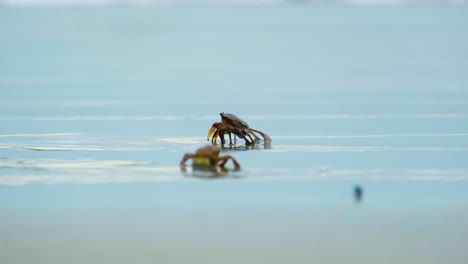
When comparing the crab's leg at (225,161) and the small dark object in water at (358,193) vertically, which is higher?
the crab's leg at (225,161)

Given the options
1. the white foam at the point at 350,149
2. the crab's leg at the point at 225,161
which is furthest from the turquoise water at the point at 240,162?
the crab's leg at the point at 225,161

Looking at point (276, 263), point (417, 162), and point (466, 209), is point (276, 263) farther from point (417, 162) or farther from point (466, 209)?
point (417, 162)

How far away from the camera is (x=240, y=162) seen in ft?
38.6

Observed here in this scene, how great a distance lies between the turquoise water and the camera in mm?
8453

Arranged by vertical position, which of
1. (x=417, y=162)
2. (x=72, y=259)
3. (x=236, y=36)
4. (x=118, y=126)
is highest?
(x=236, y=36)

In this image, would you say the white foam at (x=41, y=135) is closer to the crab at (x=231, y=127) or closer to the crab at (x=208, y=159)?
the crab at (x=231, y=127)

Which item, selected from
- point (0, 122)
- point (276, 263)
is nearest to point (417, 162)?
point (276, 263)

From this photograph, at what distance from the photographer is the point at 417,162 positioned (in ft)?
39.0

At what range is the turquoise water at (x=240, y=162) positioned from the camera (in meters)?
8.45

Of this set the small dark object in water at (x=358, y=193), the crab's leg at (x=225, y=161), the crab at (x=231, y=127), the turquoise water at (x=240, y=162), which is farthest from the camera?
the crab at (x=231, y=127)

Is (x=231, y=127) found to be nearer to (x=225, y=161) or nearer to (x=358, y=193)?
(x=225, y=161)

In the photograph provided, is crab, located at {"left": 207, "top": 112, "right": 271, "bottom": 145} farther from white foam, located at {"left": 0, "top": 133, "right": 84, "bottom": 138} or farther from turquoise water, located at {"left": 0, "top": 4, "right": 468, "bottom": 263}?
white foam, located at {"left": 0, "top": 133, "right": 84, "bottom": 138}

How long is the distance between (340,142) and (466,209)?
4033 millimetres

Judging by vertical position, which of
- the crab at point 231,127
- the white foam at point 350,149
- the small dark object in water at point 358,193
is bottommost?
the small dark object in water at point 358,193
